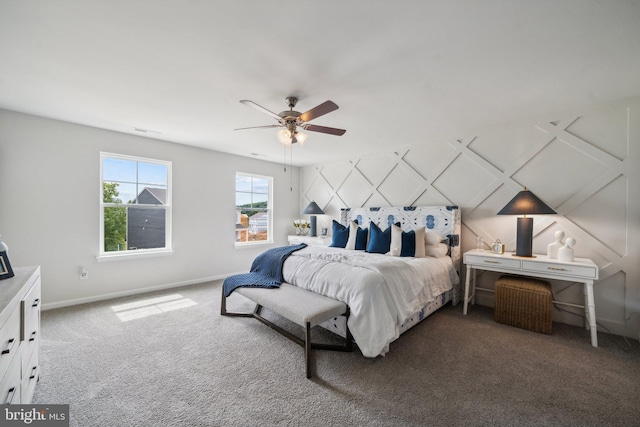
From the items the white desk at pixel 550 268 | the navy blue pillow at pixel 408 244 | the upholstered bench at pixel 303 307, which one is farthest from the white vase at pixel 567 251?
the upholstered bench at pixel 303 307

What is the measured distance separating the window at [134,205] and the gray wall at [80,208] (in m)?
0.12

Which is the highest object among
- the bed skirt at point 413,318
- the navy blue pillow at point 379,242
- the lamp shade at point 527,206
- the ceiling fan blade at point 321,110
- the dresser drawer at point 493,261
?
the ceiling fan blade at point 321,110

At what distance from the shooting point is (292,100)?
2.48m

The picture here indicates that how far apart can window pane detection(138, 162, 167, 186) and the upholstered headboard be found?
10.9ft

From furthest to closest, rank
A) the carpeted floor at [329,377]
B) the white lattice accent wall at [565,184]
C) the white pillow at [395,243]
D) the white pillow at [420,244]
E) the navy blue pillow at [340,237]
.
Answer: the navy blue pillow at [340,237], the white pillow at [395,243], the white pillow at [420,244], the white lattice accent wall at [565,184], the carpeted floor at [329,377]

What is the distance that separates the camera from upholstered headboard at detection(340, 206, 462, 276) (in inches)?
140

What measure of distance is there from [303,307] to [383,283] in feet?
2.46

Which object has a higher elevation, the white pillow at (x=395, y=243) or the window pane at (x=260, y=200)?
the window pane at (x=260, y=200)

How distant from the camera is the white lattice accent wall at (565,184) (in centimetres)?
262

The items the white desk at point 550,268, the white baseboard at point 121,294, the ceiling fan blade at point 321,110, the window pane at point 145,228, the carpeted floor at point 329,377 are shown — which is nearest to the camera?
the carpeted floor at point 329,377

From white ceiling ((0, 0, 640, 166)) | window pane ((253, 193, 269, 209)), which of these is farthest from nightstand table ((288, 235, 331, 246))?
white ceiling ((0, 0, 640, 166))

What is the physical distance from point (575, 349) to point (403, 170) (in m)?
2.95

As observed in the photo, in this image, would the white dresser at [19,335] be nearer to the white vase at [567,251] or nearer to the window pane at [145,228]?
the window pane at [145,228]

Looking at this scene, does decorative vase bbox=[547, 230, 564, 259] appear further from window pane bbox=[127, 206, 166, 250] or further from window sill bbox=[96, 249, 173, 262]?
window pane bbox=[127, 206, 166, 250]
